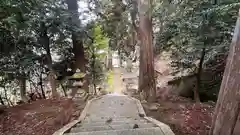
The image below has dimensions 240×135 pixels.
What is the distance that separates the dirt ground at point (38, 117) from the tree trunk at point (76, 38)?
244cm

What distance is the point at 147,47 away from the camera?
686 centimetres

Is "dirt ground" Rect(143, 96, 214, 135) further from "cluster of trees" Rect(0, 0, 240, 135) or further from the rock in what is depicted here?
"cluster of trees" Rect(0, 0, 240, 135)

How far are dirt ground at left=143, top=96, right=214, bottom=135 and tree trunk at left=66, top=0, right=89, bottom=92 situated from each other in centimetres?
Answer: 343

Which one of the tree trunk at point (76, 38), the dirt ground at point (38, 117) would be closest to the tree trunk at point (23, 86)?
the dirt ground at point (38, 117)

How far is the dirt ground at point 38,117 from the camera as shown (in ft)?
15.7

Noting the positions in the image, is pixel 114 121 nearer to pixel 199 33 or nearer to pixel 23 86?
pixel 199 33

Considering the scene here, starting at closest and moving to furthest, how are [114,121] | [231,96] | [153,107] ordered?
[231,96] → [114,121] → [153,107]

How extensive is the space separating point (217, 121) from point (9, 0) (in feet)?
14.1

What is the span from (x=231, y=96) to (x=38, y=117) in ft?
14.2

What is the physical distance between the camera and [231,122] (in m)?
2.91

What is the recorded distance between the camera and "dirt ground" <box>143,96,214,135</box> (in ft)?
14.9

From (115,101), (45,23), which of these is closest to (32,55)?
(45,23)

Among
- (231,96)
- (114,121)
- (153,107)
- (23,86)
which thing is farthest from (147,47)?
(23,86)

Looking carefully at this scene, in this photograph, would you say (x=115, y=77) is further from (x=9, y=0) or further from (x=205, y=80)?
(x=9, y=0)
